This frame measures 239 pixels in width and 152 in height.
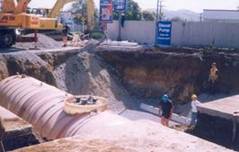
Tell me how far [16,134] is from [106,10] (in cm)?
2238

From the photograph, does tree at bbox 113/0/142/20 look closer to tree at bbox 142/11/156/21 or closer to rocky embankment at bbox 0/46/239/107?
tree at bbox 142/11/156/21

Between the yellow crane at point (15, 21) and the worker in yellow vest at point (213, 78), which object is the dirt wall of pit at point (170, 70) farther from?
the yellow crane at point (15, 21)

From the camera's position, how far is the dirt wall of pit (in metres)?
21.8

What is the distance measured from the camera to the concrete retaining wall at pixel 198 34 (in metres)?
26.3

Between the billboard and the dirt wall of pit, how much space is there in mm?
5802

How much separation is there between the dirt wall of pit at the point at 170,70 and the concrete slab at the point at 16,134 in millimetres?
14776

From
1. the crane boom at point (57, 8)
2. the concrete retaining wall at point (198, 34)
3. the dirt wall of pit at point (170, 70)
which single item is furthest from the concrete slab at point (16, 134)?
the concrete retaining wall at point (198, 34)

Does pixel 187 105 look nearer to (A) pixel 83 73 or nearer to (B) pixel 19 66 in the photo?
(A) pixel 83 73

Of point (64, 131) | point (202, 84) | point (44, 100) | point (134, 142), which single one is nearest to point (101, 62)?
point (202, 84)

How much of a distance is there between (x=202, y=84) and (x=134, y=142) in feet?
52.5

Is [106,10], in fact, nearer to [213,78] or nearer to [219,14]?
[213,78]

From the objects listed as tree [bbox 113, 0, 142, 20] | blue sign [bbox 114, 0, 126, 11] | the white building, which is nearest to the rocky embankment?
blue sign [bbox 114, 0, 126, 11]

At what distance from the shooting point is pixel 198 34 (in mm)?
27344

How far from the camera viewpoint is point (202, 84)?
21.9 meters
